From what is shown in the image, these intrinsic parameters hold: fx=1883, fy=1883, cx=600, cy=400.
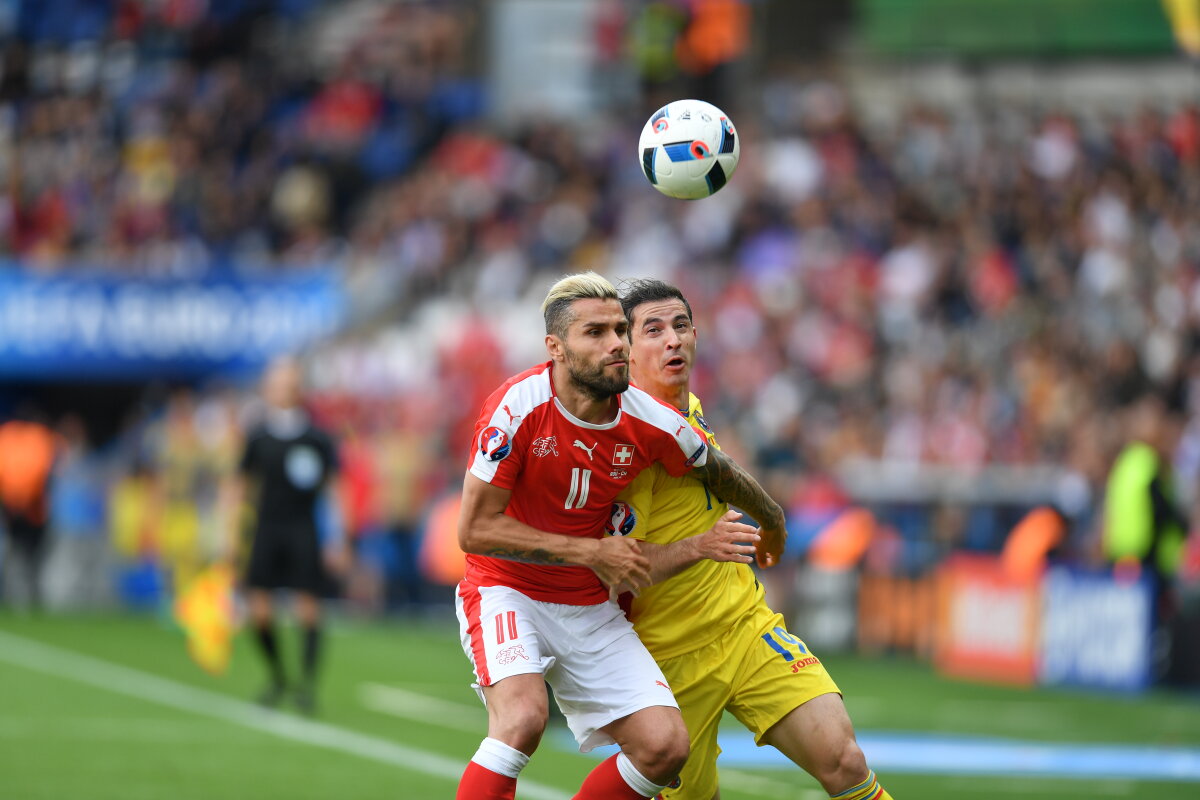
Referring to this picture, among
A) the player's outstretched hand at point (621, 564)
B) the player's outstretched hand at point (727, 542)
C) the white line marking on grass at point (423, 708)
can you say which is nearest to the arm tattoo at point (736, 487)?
the player's outstretched hand at point (727, 542)

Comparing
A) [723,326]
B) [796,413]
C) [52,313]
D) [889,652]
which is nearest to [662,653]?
[889,652]

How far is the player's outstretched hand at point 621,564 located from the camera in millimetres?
6797

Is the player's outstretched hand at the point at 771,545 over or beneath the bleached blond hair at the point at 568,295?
beneath

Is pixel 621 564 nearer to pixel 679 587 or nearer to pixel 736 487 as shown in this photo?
pixel 679 587

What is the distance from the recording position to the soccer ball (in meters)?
7.69

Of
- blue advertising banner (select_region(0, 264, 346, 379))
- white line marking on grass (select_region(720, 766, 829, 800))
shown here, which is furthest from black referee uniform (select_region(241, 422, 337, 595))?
blue advertising banner (select_region(0, 264, 346, 379))

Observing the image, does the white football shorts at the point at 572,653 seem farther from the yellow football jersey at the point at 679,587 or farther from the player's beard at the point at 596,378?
the player's beard at the point at 596,378

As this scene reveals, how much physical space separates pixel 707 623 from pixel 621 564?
0.58 meters

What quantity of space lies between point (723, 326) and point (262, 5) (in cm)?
1407

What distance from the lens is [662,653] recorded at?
721 cm

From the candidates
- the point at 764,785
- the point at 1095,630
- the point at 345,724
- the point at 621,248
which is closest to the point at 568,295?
the point at 764,785

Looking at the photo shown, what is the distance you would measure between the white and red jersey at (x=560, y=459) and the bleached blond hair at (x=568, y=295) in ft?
0.58

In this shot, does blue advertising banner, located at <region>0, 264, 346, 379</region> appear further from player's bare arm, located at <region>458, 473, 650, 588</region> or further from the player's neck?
player's bare arm, located at <region>458, 473, 650, 588</region>

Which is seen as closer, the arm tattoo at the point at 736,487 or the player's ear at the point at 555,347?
the player's ear at the point at 555,347
